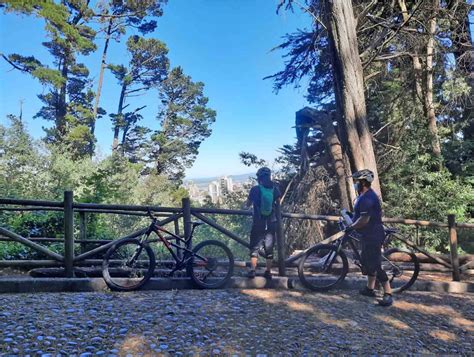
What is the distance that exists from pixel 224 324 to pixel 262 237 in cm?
212

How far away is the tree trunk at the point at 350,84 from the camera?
28.3 ft

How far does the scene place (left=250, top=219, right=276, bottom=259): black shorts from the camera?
6.05m

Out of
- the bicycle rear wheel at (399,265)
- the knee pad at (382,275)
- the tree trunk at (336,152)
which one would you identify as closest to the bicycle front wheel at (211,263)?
the knee pad at (382,275)

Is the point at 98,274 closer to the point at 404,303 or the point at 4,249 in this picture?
the point at 4,249

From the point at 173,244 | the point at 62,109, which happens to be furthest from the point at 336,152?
the point at 62,109

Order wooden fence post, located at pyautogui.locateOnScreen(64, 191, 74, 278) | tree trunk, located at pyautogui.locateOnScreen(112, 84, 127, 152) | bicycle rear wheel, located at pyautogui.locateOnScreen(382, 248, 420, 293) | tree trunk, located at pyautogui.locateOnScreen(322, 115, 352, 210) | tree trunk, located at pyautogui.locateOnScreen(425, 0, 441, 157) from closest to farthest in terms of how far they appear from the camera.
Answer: wooden fence post, located at pyautogui.locateOnScreen(64, 191, 74, 278), bicycle rear wheel, located at pyautogui.locateOnScreen(382, 248, 420, 293), tree trunk, located at pyautogui.locateOnScreen(322, 115, 352, 210), tree trunk, located at pyautogui.locateOnScreen(425, 0, 441, 157), tree trunk, located at pyautogui.locateOnScreen(112, 84, 127, 152)

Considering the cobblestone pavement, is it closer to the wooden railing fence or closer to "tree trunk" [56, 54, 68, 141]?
the wooden railing fence

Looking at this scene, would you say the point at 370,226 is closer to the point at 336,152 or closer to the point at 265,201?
the point at 265,201

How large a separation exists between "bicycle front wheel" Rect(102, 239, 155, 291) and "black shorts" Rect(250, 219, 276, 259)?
169cm

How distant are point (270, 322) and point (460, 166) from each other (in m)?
12.4

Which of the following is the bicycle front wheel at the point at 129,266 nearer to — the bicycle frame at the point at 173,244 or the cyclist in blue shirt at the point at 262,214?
the bicycle frame at the point at 173,244

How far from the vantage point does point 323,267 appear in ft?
20.5

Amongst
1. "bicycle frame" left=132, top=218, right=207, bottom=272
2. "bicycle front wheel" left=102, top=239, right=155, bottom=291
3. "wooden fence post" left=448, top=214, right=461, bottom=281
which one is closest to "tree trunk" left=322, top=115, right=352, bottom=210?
"wooden fence post" left=448, top=214, right=461, bottom=281

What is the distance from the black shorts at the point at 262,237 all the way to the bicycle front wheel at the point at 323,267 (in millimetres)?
594
